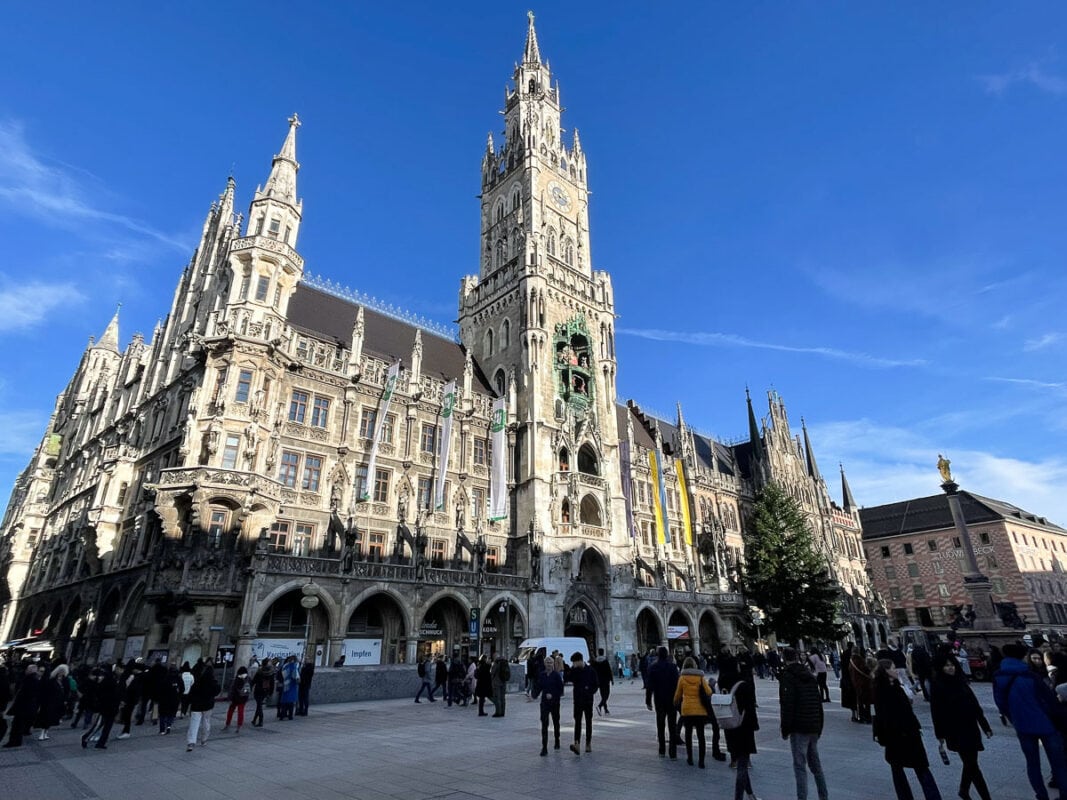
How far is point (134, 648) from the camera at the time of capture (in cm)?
2573

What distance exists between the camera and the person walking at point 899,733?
6332 millimetres

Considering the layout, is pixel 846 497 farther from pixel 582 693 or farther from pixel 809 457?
pixel 582 693

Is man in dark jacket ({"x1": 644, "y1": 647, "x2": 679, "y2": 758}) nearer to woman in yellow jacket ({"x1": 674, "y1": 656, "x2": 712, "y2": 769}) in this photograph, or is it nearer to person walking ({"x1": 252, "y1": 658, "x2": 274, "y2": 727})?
woman in yellow jacket ({"x1": 674, "y1": 656, "x2": 712, "y2": 769})

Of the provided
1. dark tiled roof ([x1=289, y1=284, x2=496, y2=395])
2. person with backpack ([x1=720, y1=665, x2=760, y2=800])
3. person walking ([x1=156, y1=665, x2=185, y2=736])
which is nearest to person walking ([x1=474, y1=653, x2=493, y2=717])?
person walking ([x1=156, y1=665, x2=185, y2=736])

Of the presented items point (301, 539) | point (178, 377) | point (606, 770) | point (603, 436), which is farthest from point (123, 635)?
point (603, 436)

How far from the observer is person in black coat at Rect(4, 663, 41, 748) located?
12867 millimetres

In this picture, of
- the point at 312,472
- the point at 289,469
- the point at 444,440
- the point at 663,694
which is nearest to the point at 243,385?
the point at 289,469

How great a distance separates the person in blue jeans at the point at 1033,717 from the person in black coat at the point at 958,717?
15.4 inches

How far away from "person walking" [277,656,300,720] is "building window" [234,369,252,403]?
1532 cm

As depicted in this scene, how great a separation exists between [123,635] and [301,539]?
816 centimetres

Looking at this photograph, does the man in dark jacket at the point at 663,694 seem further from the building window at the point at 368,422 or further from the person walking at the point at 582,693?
the building window at the point at 368,422

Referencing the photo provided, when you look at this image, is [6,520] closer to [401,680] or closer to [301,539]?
[301,539]

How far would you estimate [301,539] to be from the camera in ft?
95.3

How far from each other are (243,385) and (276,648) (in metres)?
12.1
